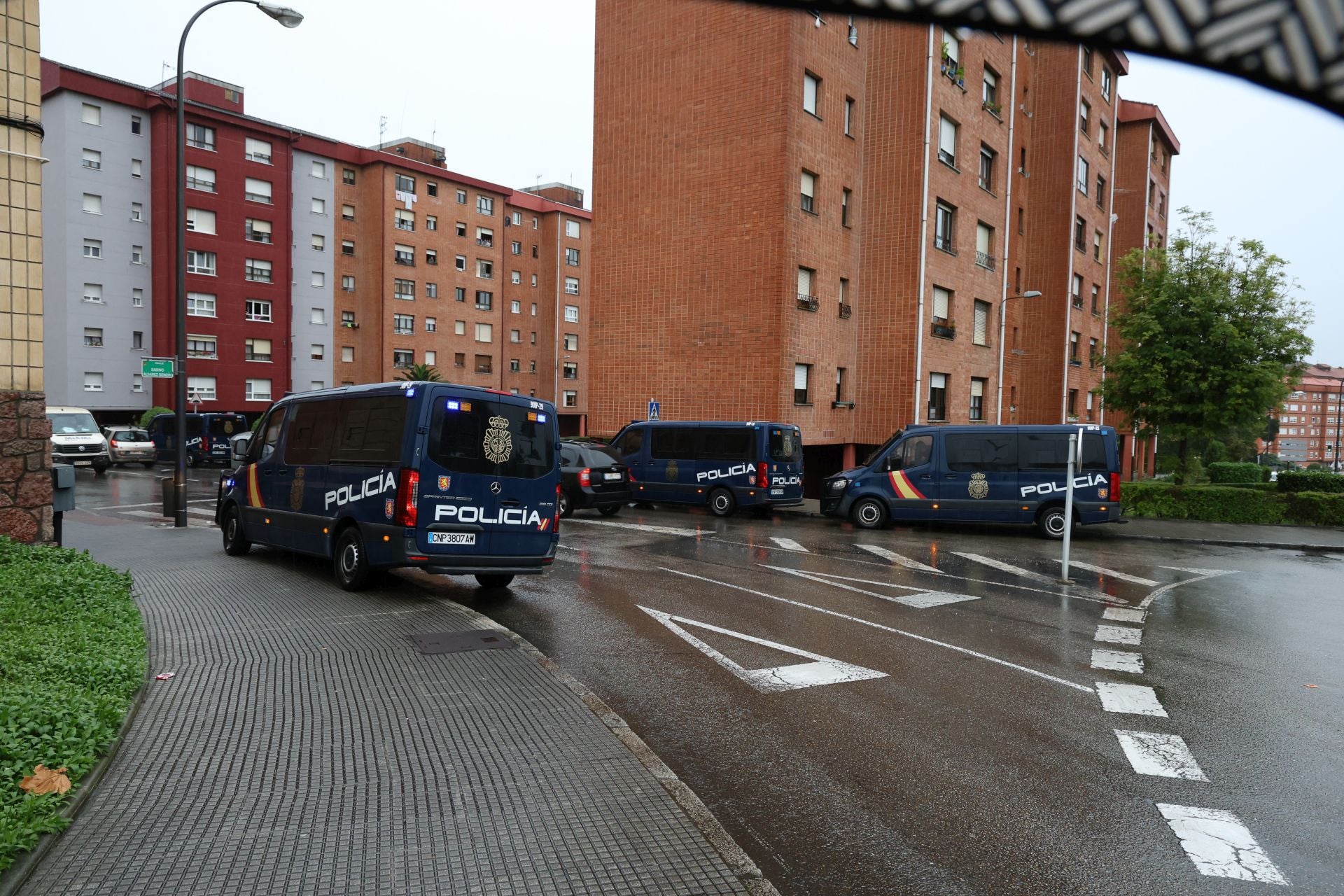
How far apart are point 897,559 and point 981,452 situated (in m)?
4.82

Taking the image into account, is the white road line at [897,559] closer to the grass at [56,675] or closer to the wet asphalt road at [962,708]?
the wet asphalt road at [962,708]

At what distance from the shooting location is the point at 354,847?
3.79 m

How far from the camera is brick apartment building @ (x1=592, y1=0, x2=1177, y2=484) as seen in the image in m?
25.2

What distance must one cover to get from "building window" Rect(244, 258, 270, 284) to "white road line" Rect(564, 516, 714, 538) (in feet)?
124

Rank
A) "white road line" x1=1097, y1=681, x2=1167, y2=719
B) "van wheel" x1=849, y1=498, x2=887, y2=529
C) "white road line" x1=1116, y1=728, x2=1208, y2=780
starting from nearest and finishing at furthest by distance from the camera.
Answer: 1. "white road line" x1=1116, y1=728, x2=1208, y2=780
2. "white road line" x1=1097, y1=681, x2=1167, y2=719
3. "van wheel" x1=849, y1=498, x2=887, y2=529

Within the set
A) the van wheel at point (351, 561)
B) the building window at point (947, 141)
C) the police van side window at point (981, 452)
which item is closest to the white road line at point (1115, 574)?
the police van side window at point (981, 452)

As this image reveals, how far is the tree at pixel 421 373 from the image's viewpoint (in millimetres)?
51062

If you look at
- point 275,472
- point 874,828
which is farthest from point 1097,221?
point 874,828

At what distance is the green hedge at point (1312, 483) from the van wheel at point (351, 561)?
20.8m

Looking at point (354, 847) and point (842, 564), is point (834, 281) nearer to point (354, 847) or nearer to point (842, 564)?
point (842, 564)

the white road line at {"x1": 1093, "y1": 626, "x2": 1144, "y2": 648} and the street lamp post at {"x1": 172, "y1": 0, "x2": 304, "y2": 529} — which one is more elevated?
the street lamp post at {"x1": 172, "y1": 0, "x2": 304, "y2": 529}

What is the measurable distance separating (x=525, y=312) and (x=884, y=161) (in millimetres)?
41644

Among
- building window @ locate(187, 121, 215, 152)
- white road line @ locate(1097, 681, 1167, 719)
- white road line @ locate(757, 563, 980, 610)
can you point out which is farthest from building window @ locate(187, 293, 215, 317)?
white road line @ locate(1097, 681, 1167, 719)

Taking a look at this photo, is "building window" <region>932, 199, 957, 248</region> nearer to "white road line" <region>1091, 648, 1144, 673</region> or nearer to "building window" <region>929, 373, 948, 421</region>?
"building window" <region>929, 373, 948, 421</region>
